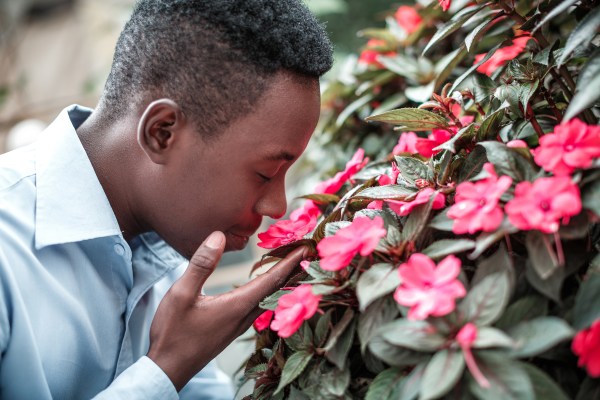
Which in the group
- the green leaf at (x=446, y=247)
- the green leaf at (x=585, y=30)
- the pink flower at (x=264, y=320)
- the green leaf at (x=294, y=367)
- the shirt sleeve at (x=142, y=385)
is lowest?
the shirt sleeve at (x=142, y=385)

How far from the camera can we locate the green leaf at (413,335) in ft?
1.72

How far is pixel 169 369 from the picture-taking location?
0.83 meters

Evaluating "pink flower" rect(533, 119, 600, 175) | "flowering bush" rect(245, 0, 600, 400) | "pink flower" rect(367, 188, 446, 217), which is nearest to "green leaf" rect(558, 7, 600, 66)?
"flowering bush" rect(245, 0, 600, 400)

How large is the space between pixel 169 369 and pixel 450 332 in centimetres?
46

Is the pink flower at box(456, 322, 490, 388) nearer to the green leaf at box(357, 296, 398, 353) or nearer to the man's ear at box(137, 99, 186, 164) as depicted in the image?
the green leaf at box(357, 296, 398, 353)

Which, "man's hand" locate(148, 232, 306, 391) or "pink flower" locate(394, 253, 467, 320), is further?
"man's hand" locate(148, 232, 306, 391)

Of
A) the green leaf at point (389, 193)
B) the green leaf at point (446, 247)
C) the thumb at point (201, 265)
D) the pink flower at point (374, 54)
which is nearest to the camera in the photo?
the green leaf at point (446, 247)

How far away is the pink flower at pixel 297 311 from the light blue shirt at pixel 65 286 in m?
0.28

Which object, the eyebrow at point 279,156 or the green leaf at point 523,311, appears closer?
the green leaf at point 523,311

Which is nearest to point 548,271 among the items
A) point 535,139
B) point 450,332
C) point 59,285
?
point 450,332

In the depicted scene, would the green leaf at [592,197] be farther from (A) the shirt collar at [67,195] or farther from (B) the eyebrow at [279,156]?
(A) the shirt collar at [67,195]

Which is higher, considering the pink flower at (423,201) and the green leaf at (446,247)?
the pink flower at (423,201)

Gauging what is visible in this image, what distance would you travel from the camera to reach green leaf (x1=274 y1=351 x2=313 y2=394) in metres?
0.64

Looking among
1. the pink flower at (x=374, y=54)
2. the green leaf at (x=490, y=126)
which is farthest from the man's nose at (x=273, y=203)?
the pink flower at (x=374, y=54)
